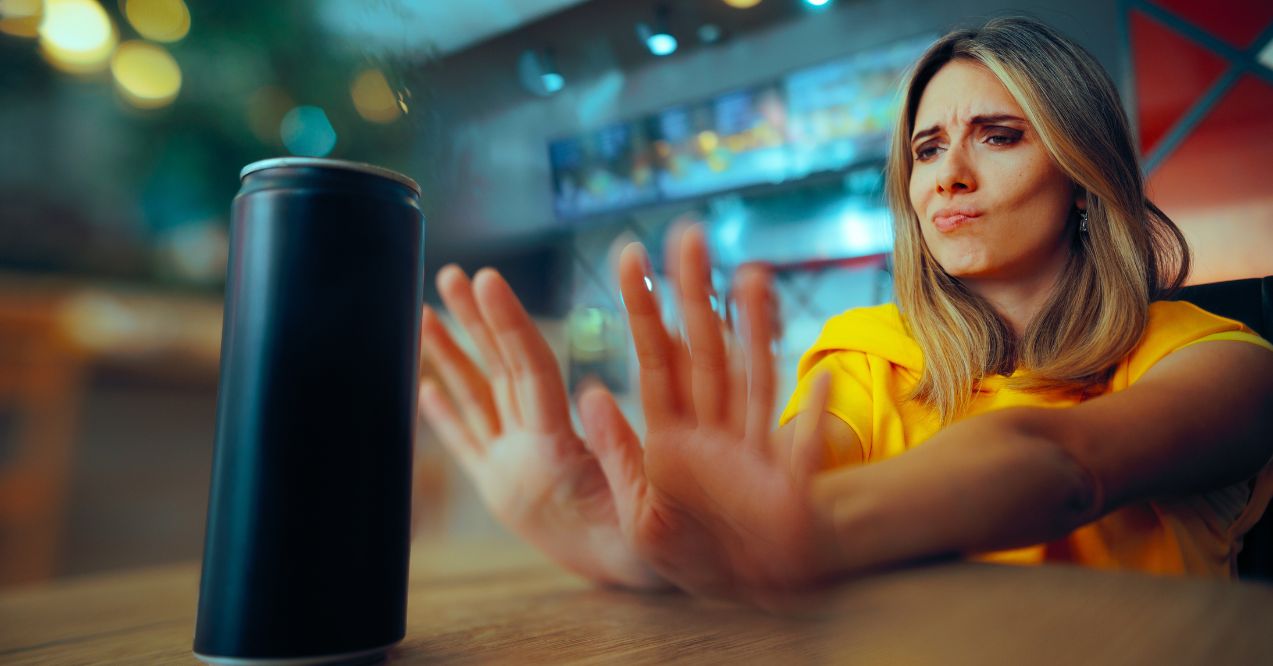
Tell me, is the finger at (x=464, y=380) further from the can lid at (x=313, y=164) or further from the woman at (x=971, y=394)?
the can lid at (x=313, y=164)

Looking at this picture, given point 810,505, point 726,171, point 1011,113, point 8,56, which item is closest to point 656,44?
point 726,171

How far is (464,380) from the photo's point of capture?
1.45ft

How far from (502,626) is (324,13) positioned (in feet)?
1.64

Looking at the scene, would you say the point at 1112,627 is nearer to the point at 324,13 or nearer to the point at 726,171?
the point at 726,171

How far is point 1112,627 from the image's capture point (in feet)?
0.64

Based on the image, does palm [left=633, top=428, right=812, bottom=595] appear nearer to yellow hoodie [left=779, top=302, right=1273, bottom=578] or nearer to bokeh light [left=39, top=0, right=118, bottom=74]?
yellow hoodie [left=779, top=302, right=1273, bottom=578]

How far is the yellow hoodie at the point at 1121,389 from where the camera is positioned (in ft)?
0.94

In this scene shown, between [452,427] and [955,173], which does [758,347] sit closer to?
[955,173]

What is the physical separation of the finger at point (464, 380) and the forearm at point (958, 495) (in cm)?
26

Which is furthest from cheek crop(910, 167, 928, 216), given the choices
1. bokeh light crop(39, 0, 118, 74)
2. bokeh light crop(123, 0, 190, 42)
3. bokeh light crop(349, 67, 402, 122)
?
bokeh light crop(39, 0, 118, 74)

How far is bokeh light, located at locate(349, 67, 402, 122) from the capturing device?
0.47 meters

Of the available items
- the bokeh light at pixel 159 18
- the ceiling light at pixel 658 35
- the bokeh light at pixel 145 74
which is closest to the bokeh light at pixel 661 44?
the ceiling light at pixel 658 35

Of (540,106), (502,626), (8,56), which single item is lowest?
(502,626)

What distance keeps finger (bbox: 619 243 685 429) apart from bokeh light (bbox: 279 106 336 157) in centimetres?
41
